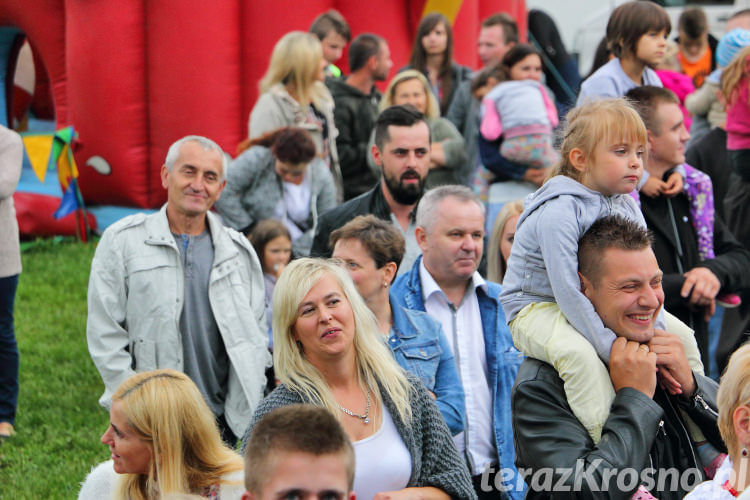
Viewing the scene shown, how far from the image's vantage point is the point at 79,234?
10.1 m

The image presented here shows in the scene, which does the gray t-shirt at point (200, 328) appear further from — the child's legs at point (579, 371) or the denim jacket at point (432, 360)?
the child's legs at point (579, 371)

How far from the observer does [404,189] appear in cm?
557

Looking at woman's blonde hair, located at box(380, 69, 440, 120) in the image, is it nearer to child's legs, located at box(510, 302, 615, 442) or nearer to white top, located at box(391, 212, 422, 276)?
white top, located at box(391, 212, 422, 276)

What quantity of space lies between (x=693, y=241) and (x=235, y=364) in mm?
2306

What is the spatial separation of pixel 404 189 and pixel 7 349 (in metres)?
2.54

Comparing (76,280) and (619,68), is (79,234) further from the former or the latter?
(619,68)

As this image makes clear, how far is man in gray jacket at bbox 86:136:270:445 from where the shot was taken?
191 inches

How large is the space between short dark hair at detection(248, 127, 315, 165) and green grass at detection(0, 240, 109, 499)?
A: 2.11 meters

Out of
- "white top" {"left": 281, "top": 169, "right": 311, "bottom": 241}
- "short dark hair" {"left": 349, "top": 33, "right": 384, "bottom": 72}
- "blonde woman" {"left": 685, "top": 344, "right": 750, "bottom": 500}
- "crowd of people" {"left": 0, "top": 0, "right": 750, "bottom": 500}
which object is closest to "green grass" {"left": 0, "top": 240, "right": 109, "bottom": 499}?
"crowd of people" {"left": 0, "top": 0, "right": 750, "bottom": 500}

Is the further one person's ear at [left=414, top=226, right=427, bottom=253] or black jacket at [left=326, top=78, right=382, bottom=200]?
black jacket at [left=326, top=78, right=382, bottom=200]

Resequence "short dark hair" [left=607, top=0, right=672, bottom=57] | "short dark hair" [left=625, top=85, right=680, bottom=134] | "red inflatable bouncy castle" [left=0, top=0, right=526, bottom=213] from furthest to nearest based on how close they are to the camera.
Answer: "red inflatable bouncy castle" [left=0, top=0, right=526, bottom=213] < "short dark hair" [left=607, top=0, right=672, bottom=57] < "short dark hair" [left=625, top=85, right=680, bottom=134]

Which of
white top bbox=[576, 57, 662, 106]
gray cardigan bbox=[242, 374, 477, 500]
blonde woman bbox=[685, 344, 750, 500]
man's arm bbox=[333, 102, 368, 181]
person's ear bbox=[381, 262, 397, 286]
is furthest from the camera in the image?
man's arm bbox=[333, 102, 368, 181]

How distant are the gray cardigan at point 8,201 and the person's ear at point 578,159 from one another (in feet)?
11.7

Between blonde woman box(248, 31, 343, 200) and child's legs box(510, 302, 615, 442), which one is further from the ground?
blonde woman box(248, 31, 343, 200)
